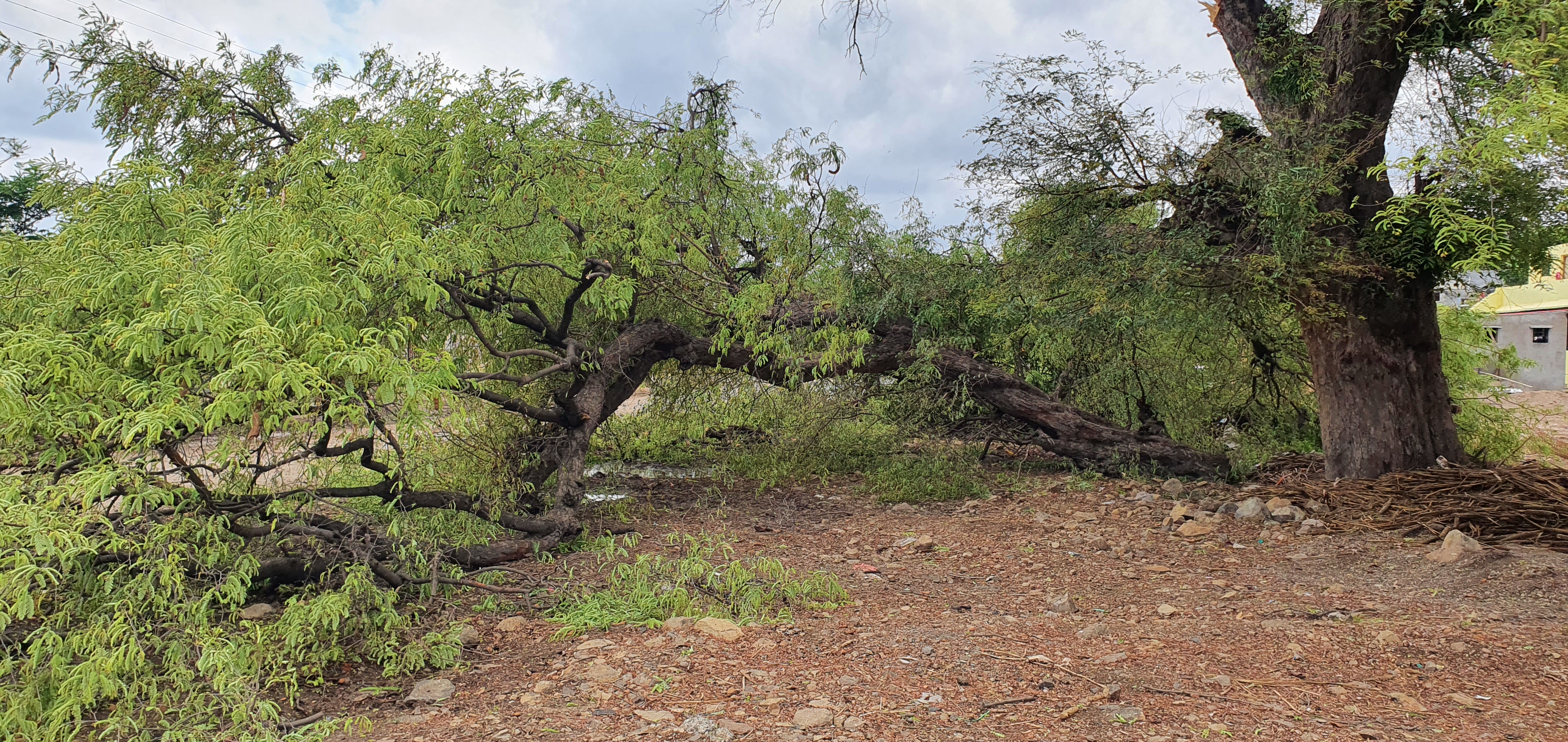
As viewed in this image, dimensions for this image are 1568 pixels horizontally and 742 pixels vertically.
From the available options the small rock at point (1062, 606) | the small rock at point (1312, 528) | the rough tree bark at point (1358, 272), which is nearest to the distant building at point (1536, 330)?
the rough tree bark at point (1358, 272)

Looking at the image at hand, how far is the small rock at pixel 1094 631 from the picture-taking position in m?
4.28

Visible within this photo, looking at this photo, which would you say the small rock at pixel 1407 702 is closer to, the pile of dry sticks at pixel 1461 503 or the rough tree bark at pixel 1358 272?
the pile of dry sticks at pixel 1461 503

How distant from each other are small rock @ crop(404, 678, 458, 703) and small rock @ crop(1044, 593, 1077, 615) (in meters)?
2.97

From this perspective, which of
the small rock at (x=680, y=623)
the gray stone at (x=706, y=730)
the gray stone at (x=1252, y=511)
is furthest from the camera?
the gray stone at (x=1252, y=511)

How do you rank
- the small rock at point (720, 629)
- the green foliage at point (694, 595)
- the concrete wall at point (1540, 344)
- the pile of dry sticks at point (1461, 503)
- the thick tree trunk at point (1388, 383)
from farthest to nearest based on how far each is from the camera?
the concrete wall at point (1540, 344)
the thick tree trunk at point (1388, 383)
the pile of dry sticks at point (1461, 503)
the green foliage at point (694, 595)
the small rock at point (720, 629)

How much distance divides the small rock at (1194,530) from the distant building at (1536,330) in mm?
16650

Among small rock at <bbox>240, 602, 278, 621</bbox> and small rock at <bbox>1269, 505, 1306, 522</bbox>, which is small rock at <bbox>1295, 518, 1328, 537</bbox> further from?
small rock at <bbox>240, 602, 278, 621</bbox>

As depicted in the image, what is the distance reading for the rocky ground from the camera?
3262 mm

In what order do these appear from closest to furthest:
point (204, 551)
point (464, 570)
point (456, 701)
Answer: point (456, 701), point (204, 551), point (464, 570)

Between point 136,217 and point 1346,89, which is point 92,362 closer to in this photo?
point 136,217

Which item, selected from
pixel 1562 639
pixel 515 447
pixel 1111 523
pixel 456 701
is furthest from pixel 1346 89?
pixel 456 701

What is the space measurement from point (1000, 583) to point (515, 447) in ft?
12.1

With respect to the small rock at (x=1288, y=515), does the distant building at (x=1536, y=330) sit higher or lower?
higher

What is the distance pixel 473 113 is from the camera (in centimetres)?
581
